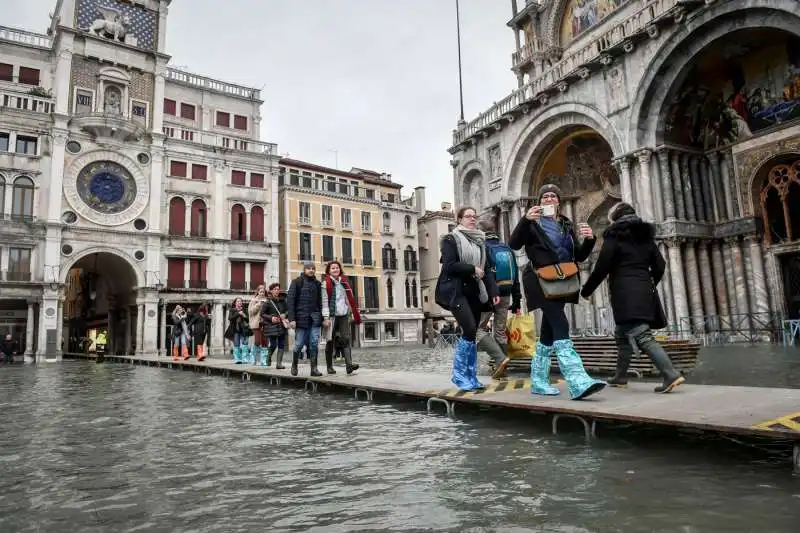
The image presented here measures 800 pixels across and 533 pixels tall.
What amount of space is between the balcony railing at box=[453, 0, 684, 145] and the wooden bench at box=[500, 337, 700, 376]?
38.2 ft

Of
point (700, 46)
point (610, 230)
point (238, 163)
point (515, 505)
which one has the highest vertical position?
point (238, 163)

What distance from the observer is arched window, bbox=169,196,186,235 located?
36719 mm

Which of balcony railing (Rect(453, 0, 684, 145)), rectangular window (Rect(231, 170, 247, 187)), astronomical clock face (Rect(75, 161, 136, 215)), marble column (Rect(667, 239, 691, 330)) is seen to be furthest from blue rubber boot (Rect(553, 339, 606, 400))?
rectangular window (Rect(231, 170, 247, 187))

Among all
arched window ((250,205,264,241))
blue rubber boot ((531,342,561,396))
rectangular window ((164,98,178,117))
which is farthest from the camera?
arched window ((250,205,264,241))

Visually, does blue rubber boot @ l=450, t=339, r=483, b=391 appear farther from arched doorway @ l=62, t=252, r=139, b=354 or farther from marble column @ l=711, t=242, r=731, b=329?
arched doorway @ l=62, t=252, r=139, b=354

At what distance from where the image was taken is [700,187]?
18.0 m

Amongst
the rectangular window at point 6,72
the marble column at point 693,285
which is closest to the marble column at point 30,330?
the rectangular window at point 6,72

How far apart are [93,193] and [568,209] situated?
93.0 ft

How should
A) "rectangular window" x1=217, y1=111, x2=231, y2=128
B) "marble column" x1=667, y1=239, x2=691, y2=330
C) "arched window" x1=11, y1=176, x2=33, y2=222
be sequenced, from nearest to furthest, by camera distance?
"marble column" x1=667, y1=239, x2=691, y2=330 → "arched window" x1=11, y1=176, x2=33, y2=222 → "rectangular window" x1=217, y1=111, x2=231, y2=128

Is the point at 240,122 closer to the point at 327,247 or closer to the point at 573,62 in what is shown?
the point at 327,247

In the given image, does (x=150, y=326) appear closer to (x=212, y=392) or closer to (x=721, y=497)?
(x=212, y=392)

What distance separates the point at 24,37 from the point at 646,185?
125 ft

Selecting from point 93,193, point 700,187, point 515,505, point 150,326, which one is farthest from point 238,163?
point 515,505

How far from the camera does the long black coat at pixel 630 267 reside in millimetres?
5590
